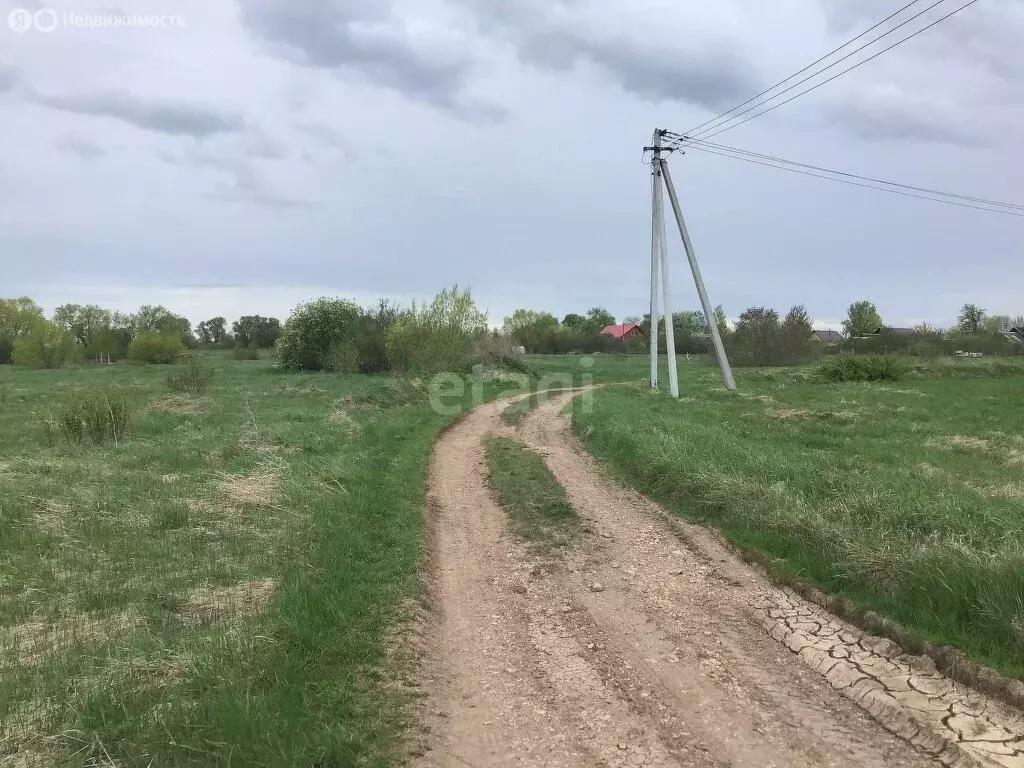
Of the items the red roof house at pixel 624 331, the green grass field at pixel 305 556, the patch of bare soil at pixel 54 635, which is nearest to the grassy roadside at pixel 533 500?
the green grass field at pixel 305 556

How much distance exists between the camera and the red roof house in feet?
291

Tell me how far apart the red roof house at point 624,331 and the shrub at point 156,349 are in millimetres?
54117

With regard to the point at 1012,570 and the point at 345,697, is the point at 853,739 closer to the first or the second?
the point at 1012,570

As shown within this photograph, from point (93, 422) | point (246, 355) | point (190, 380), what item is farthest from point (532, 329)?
point (93, 422)

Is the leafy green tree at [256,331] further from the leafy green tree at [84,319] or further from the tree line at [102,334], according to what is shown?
the leafy green tree at [84,319]

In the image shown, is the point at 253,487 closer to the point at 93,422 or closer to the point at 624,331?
the point at 93,422

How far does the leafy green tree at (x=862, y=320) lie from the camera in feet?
297

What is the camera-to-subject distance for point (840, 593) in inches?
199

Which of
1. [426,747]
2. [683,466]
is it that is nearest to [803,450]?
[683,466]

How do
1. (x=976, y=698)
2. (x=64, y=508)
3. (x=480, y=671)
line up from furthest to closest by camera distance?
1. (x=64, y=508)
2. (x=480, y=671)
3. (x=976, y=698)

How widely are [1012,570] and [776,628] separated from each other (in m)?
1.67

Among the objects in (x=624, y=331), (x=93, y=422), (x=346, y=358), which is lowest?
(x=93, y=422)

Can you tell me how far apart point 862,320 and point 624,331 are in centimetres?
3566

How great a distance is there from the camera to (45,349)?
6097 cm
